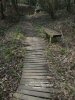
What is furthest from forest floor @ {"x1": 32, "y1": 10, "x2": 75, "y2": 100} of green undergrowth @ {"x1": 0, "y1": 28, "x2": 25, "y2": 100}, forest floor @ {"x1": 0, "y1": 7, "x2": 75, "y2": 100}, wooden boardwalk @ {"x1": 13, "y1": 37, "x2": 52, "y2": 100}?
green undergrowth @ {"x1": 0, "y1": 28, "x2": 25, "y2": 100}

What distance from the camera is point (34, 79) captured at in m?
7.03

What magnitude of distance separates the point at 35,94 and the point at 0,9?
746 inches

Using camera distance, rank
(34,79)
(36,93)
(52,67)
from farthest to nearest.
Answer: (52,67) → (34,79) → (36,93)

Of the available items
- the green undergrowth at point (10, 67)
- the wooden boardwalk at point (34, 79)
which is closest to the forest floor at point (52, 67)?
the green undergrowth at point (10, 67)

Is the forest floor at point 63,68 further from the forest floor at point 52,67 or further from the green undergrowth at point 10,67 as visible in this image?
the green undergrowth at point 10,67

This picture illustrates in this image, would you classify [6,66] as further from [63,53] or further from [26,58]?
[63,53]

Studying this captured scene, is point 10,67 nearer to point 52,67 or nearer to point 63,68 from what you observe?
point 52,67

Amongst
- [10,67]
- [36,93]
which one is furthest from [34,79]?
[10,67]

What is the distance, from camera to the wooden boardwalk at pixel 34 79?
235 inches

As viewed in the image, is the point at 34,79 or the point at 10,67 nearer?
the point at 34,79

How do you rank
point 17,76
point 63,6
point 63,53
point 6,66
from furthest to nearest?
1. point 63,6
2. point 63,53
3. point 6,66
4. point 17,76

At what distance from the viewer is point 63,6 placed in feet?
94.8

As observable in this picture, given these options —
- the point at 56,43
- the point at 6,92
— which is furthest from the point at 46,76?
the point at 56,43

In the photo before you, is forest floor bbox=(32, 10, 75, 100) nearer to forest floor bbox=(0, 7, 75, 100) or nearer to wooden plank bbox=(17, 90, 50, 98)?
forest floor bbox=(0, 7, 75, 100)
